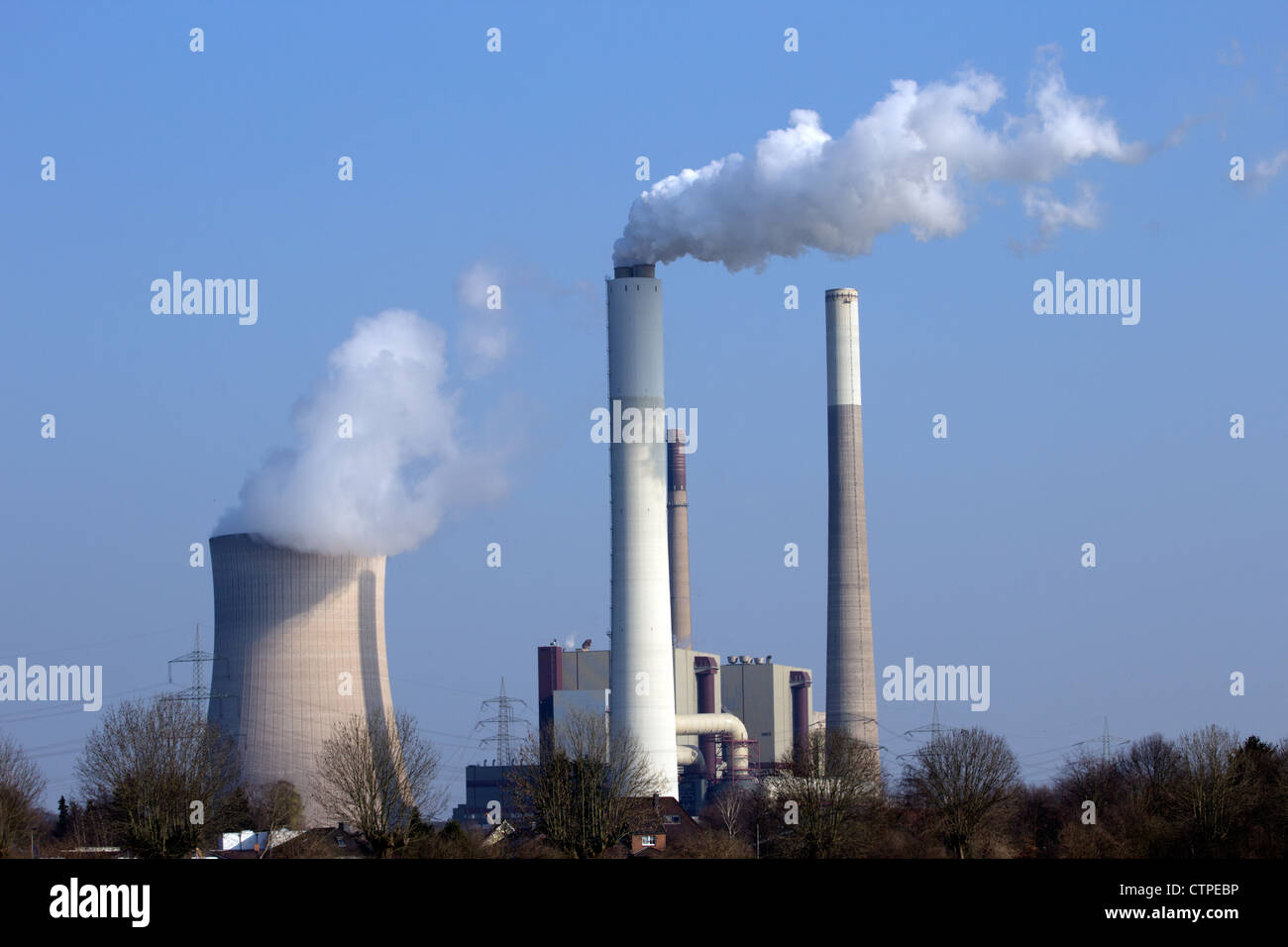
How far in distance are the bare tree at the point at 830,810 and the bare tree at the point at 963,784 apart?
1004 mm

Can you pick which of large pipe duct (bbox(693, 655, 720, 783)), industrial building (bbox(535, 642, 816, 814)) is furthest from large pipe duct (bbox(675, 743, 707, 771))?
large pipe duct (bbox(693, 655, 720, 783))

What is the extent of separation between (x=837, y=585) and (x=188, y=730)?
821 inches

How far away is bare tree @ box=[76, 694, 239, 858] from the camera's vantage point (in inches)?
1137

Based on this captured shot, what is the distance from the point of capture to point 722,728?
59469mm

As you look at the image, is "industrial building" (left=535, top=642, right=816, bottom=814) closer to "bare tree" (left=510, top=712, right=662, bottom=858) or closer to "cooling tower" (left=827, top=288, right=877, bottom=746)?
"cooling tower" (left=827, top=288, right=877, bottom=746)

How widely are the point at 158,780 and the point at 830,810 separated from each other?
36.3ft

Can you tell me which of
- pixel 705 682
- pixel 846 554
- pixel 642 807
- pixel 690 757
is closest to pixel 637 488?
pixel 642 807

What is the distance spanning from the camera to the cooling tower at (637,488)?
123 feet

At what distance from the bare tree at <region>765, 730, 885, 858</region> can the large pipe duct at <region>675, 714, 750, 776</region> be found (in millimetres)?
23934

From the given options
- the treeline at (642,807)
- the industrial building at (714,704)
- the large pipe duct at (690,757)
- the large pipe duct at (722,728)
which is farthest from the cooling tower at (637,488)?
the large pipe duct at (722,728)

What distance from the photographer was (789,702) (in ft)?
211
